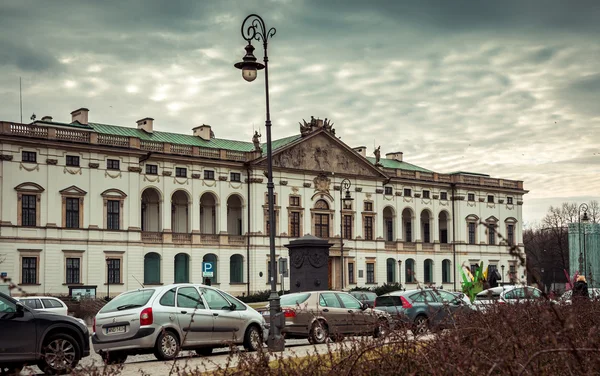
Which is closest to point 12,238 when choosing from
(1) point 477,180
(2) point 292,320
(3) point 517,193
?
(2) point 292,320

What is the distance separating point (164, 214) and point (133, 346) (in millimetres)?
45271

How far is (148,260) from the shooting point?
6219 cm

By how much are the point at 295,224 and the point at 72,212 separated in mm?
19485

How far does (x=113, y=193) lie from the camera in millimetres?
60000

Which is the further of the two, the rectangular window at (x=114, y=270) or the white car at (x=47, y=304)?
the rectangular window at (x=114, y=270)

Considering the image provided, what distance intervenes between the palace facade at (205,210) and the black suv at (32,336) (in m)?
38.3

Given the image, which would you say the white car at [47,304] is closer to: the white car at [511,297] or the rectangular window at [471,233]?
the white car at [511,297]

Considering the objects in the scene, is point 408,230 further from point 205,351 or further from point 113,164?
point 205,351

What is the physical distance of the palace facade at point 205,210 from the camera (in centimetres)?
5625

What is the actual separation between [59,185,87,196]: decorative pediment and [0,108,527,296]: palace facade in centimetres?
10

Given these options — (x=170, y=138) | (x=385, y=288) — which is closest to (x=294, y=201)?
(x=385, y=288)

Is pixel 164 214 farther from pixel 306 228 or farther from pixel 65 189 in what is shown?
pixel 306 228

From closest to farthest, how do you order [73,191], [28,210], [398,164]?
[28,210]
[73,191]
[398,164]

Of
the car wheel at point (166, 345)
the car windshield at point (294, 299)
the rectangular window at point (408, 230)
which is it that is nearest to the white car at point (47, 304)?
the car windshield at point (294, 299)
